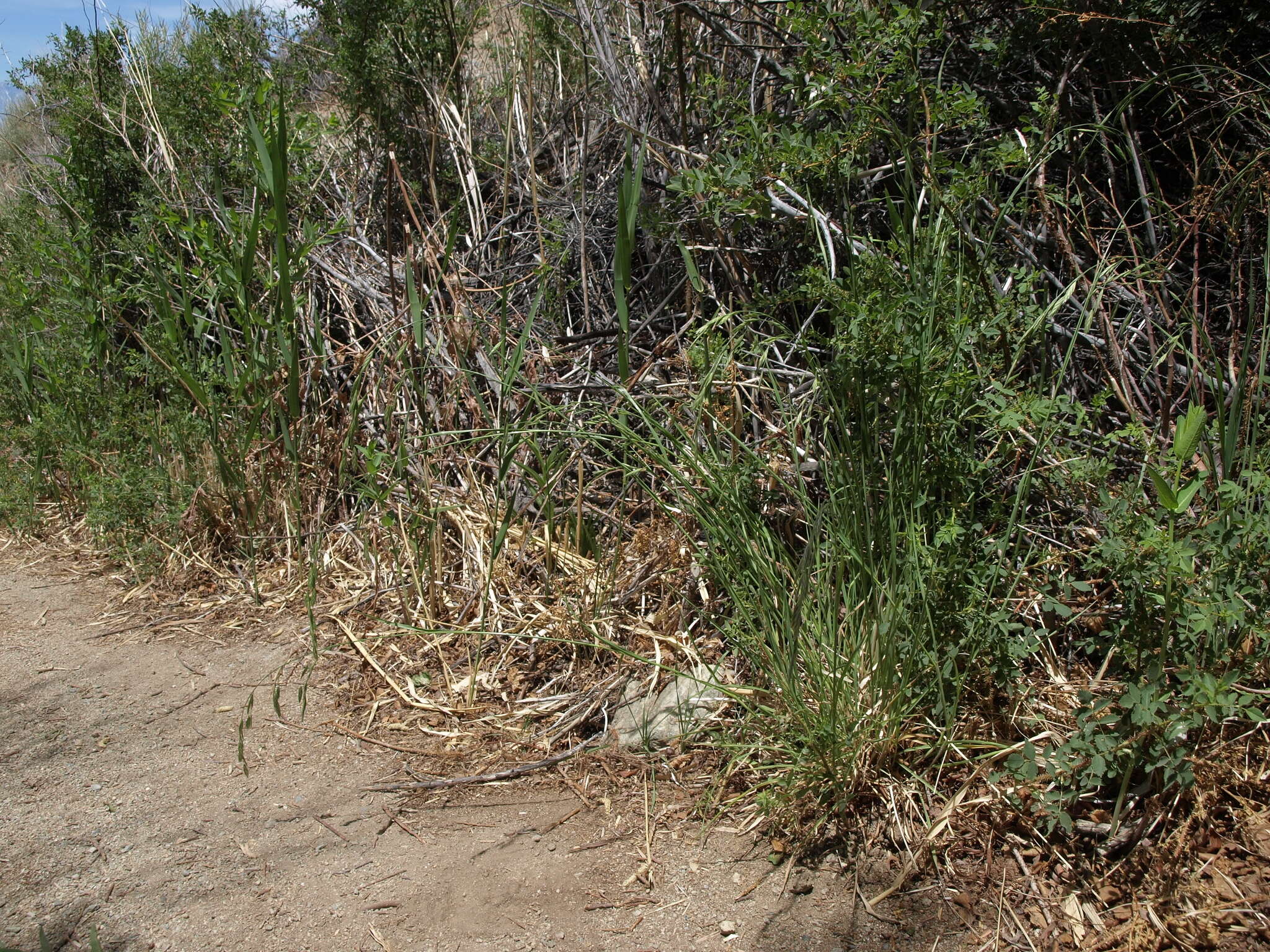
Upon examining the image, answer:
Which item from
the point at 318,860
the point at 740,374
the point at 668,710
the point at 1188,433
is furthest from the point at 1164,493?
the point at 318,860

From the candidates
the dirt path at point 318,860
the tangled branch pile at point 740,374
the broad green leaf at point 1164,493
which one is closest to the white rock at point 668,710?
the tangled branch pile at point 740,374

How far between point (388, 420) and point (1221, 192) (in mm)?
2775

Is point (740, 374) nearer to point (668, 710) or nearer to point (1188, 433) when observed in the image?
point (668, 710)

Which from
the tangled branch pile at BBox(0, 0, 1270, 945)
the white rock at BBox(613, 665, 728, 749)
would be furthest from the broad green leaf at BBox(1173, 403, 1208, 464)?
the white rock at BBox(613, 665, 728, 749)

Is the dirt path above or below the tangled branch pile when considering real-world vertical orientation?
below

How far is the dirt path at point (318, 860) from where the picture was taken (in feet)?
6.66

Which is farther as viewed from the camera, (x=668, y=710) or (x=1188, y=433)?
(x=668, y=710)

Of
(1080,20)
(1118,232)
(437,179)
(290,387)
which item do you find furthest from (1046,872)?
(437,179)

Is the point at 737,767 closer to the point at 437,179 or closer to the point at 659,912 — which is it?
the point at 659,912

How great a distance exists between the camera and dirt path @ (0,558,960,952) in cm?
203

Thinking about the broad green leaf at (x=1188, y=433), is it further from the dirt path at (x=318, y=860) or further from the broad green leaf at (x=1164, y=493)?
the dirt path at (x=318, y=860)

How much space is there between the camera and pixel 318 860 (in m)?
2.27

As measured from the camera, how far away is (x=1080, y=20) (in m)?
2.58

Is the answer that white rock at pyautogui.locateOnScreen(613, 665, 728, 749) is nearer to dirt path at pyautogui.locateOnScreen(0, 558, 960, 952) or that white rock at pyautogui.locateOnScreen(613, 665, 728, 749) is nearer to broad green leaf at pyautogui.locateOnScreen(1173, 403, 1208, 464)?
dirt path at pyautogui.locateOnScreen(0, 558, 960, 952)
